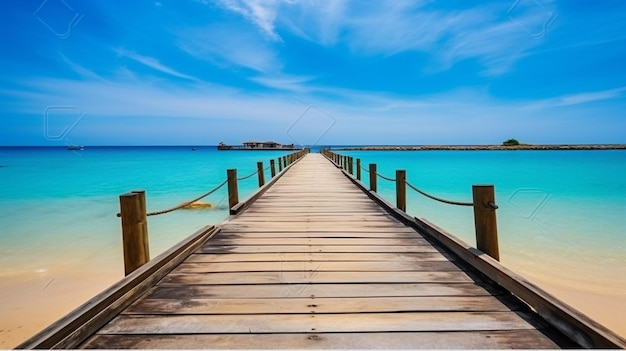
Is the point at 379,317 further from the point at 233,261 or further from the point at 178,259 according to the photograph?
the point at 178,259

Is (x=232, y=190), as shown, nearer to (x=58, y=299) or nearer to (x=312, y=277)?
(x=58, y=299)

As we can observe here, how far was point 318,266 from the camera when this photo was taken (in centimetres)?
311

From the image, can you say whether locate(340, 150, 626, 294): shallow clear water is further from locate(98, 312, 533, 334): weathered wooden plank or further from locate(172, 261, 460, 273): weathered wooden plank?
locate(98, 312, 533, 334): weathered wooden plank

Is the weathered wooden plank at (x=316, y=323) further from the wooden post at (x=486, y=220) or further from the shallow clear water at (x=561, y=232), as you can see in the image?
the shallow clear water at (x=561, y=232)

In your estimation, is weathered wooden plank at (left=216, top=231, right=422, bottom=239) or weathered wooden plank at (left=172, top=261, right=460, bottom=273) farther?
weathered wooden plank at (left=216, top=231, right=422, bottom=239)

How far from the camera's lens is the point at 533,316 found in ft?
7.03

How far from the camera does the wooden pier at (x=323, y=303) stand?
6.18 ft

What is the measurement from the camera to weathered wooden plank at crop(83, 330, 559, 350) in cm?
184

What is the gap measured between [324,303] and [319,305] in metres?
0.05

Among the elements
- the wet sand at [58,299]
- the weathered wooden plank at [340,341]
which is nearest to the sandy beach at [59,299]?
the wet sand at [58,299]

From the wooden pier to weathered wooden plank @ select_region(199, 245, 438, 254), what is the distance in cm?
1

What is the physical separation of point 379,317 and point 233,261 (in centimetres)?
172

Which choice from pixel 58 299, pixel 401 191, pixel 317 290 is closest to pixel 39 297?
pixel 58 299

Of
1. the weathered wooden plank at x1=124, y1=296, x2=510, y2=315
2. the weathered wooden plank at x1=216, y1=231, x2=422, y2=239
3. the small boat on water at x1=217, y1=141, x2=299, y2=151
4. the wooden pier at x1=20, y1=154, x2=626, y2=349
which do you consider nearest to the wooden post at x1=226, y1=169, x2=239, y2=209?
the weathered wooden plank at x1=216, y1=231, x2=422, y2=239
